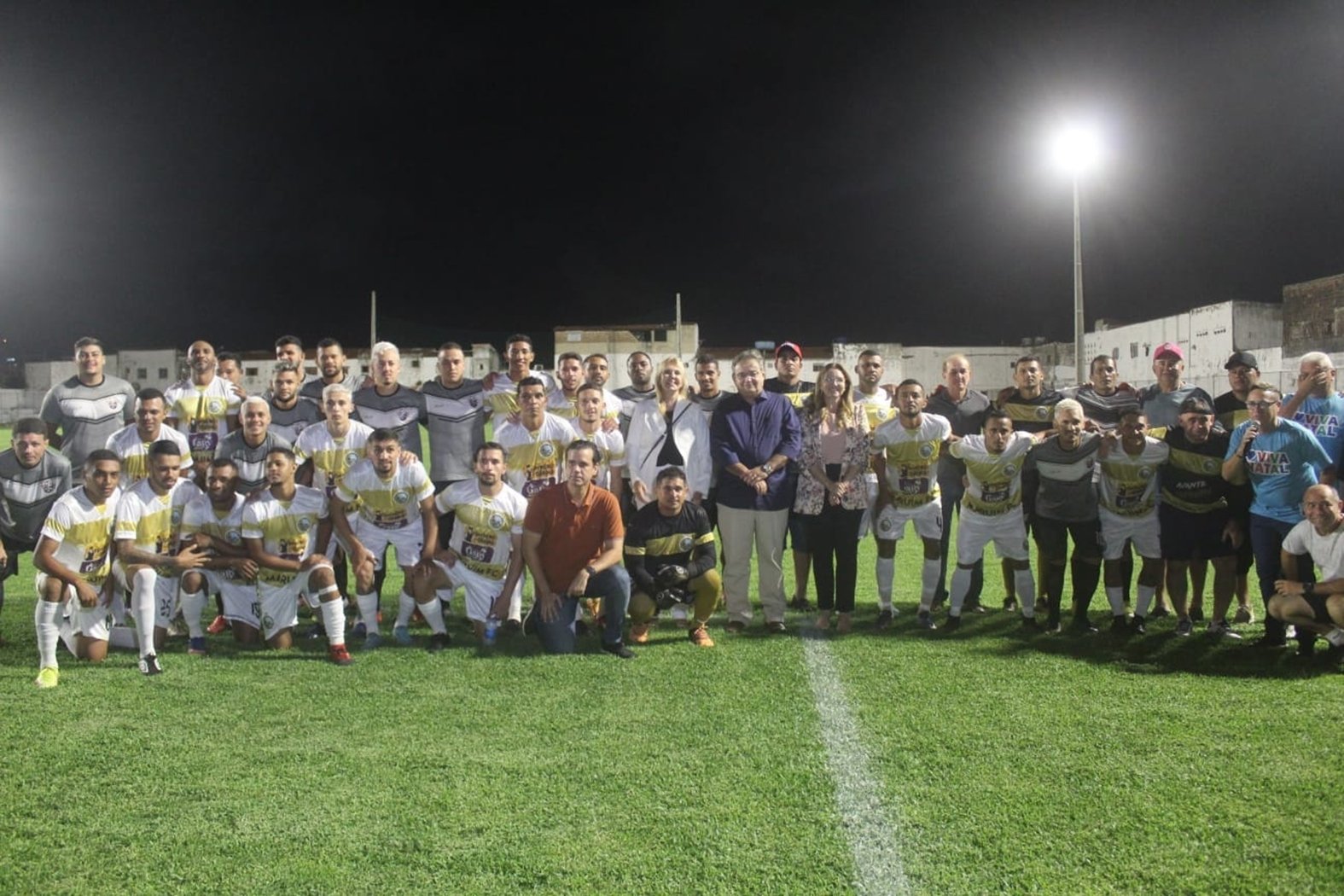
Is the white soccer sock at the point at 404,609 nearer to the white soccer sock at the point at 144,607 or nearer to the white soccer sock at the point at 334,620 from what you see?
the white soccer sock at the point at 334,620

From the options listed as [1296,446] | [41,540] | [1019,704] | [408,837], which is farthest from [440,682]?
[1296,446]

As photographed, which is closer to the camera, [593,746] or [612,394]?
[593,746]

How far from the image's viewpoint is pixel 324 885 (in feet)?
9.33

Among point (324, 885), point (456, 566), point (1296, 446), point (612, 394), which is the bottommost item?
point (324, 885)

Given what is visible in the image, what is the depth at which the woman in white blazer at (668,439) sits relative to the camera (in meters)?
6.23

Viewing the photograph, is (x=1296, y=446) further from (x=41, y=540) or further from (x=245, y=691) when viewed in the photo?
(x=41, y=540)

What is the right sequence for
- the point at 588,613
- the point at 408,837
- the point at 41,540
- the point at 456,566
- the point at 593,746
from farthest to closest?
the point at 588,613, the point at 456,566, the point at 41,540, the point at 593,746, the point at 408,837

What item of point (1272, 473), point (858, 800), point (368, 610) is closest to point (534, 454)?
point (368, 610)

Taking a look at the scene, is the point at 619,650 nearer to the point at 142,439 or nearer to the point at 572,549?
the point at 572,549

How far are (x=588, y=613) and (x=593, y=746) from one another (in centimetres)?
249

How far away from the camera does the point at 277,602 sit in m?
5.83

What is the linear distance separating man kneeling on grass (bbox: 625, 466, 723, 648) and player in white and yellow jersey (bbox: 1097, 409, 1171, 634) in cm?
272

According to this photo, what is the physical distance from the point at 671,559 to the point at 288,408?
10.4ft

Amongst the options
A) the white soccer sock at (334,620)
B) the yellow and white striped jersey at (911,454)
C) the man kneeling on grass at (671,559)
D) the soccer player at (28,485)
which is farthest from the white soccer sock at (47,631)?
the yellow and white striped jersey at (911,454)
